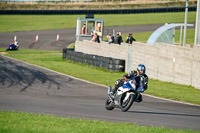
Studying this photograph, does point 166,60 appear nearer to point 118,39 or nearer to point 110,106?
point 118,39

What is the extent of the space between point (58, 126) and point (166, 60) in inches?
546

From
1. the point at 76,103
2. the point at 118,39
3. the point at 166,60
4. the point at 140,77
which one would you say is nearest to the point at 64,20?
the point at 118,39

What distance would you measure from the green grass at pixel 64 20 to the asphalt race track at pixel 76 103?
115 feet

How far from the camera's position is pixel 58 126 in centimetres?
1039

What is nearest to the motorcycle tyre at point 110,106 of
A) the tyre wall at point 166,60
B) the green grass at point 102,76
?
the green grass at point 102,76

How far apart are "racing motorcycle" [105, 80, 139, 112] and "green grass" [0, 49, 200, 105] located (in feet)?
14.8

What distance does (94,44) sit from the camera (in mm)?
32344

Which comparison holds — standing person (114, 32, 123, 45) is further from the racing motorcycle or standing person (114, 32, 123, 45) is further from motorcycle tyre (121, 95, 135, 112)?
motorcycle tyre (121, 95, 135, 112)

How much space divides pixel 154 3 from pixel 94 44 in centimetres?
3530

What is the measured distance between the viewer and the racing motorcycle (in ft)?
44.2

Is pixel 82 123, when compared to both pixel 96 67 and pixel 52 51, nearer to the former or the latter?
pixel 96 67

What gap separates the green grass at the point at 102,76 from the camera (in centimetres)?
1894

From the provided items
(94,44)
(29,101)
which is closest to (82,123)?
(29,101)

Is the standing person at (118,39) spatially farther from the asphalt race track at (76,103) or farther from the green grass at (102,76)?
the asphalt race track at (76,103)
